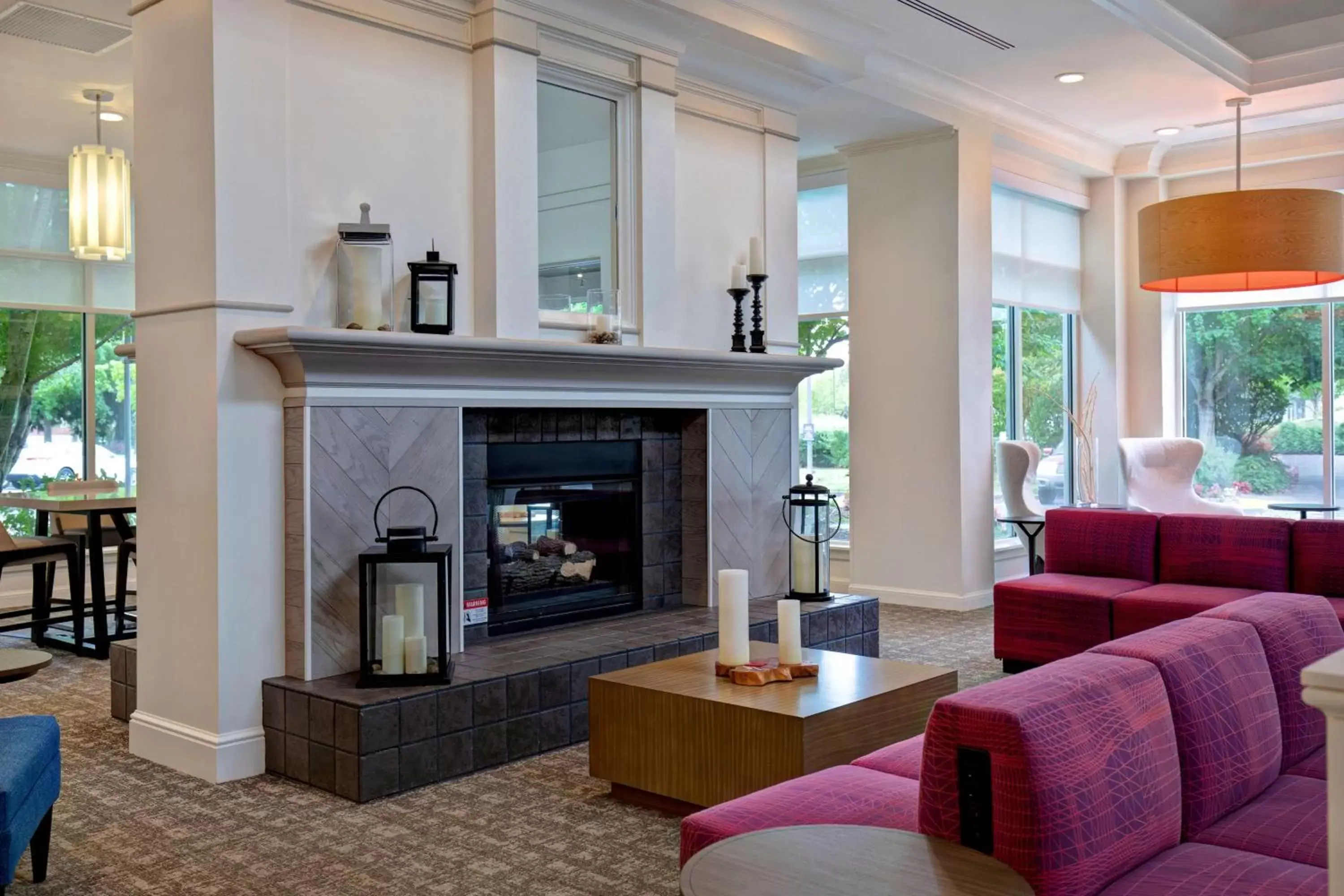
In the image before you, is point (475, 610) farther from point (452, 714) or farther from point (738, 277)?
point (738, 277)

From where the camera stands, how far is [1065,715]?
1799mm

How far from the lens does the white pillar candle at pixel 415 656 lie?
143 inches

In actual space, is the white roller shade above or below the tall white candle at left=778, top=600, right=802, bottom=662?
above

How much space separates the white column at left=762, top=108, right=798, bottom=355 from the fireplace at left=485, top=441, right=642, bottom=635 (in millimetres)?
1038

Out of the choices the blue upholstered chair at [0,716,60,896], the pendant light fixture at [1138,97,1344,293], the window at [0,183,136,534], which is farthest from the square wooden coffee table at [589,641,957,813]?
the window at [0,183,136,534]

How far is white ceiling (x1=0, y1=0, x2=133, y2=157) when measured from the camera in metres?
5.22

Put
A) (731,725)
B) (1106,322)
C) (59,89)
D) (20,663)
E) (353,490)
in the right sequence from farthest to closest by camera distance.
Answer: (1106,322), (59,89), (353,490), (731,725), (20,663)

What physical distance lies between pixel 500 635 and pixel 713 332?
1.72 meters

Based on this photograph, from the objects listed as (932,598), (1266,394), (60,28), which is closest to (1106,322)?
(1266,394)

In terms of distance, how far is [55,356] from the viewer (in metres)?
7.52

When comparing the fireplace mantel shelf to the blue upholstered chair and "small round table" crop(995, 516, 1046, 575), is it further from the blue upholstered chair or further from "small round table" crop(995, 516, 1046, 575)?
"small round table" crop(995, 516, 1046, 575)

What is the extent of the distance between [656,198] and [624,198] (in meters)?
0.15

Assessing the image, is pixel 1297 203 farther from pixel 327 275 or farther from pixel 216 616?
pixel 216 616

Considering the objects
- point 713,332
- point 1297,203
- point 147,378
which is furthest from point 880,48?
point 147,378
